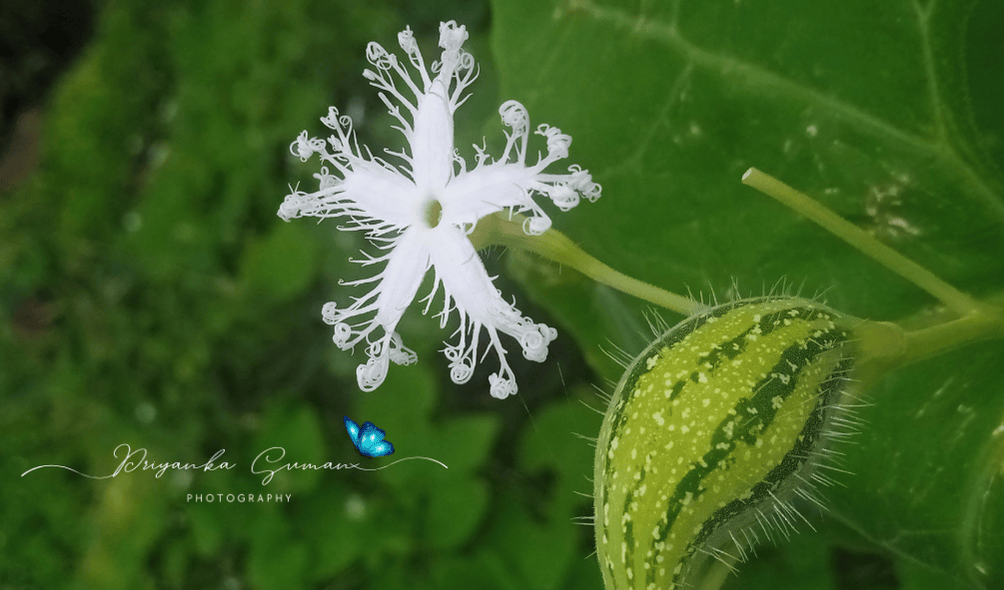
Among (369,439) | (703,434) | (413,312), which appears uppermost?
(703,434)

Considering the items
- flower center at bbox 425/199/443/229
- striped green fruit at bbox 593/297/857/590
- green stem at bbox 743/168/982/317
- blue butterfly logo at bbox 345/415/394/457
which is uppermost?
green stem at bbox 743/168/982/317

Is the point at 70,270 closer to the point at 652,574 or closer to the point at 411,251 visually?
the point at 411,251

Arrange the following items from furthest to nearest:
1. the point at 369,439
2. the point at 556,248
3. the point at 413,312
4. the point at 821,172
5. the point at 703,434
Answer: the point at 369,439 → the point at 413,312 → the point at 821,172 → the point at 556,248 → the point at 703,434

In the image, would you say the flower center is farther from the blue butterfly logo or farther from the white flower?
the blue butterfly logo

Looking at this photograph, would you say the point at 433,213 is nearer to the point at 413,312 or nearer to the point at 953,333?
the point at 413,312

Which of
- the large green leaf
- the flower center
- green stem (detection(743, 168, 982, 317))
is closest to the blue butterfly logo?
the large green leaf

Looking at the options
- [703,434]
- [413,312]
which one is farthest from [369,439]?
[703,434]

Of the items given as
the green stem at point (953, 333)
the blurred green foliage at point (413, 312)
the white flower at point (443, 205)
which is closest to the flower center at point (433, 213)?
the white flower at point (443, 205)

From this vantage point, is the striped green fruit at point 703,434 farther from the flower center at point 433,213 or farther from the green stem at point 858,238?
the flower center at point 433,213
